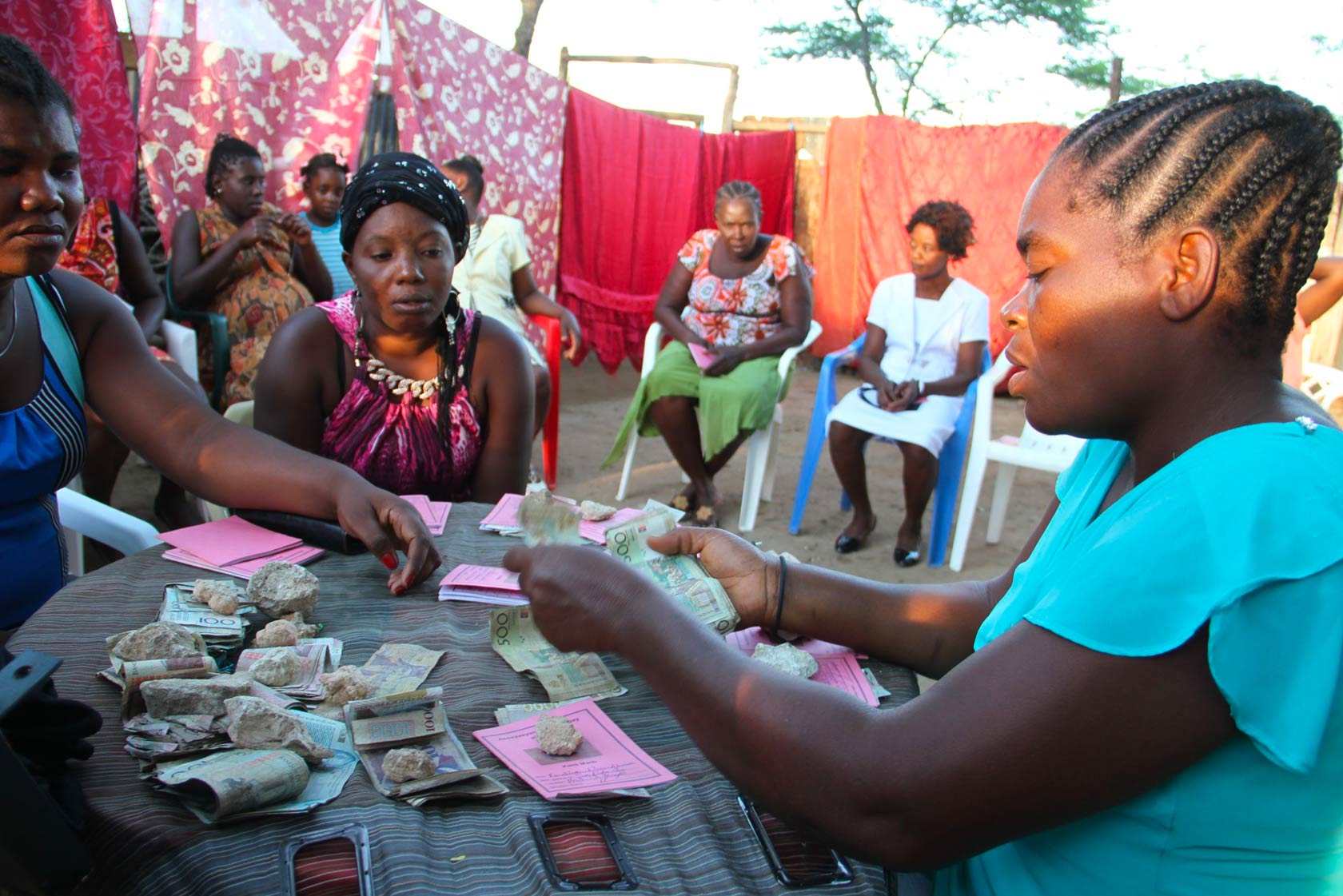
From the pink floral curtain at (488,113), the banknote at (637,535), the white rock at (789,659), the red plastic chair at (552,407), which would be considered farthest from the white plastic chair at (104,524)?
the pink floral curtain at (488,113)

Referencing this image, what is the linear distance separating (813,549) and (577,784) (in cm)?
415

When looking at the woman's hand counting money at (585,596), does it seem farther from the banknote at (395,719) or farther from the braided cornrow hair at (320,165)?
the braided cornrow hair at (320,165)

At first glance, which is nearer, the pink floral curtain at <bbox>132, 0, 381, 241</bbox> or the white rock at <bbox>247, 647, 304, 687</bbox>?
the white rock at <bbox>247, 647, 304, 687</bbox>

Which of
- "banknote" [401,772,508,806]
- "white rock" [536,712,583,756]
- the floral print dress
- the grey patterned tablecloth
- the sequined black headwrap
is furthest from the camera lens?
the floral print dress

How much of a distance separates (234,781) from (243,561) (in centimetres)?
87

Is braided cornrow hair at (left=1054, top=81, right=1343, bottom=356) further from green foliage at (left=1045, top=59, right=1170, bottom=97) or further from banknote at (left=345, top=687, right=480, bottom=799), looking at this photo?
green foliage at (left=1045, top=59, right=1170, bottom=97)

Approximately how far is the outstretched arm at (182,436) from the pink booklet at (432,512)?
0.66ft

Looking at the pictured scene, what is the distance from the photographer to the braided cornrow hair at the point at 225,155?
192 inches

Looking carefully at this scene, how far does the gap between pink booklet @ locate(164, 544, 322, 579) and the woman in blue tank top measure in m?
0.11

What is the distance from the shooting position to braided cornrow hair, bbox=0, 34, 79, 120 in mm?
1622

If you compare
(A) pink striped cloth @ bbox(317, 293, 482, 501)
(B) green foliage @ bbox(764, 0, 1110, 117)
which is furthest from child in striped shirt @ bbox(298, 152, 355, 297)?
(B) green foliage @ bbox(764, 0, 1110, 117)

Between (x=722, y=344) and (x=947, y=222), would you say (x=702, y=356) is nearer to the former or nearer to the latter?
(x=722, y=344)

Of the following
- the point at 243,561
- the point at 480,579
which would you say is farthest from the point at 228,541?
the point at 480,579

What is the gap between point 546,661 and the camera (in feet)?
5.17
